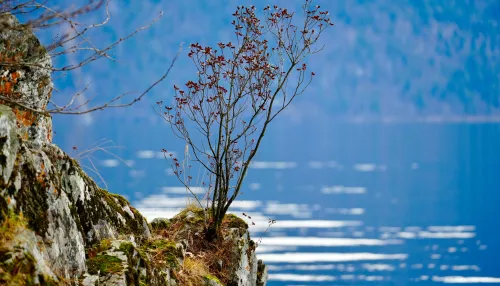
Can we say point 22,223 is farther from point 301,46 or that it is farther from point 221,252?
point 301,46

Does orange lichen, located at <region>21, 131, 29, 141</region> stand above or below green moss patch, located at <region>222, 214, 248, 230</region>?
below

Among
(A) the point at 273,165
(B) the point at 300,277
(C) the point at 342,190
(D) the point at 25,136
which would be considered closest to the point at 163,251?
(D) the point at 25,136

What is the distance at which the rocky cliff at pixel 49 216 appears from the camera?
4.94 m

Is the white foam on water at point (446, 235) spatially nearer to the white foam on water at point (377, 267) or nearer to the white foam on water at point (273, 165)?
the white foam on water at point (377, 267)

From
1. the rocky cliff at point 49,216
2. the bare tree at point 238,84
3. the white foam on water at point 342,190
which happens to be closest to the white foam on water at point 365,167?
the white foam on water at point 342,190

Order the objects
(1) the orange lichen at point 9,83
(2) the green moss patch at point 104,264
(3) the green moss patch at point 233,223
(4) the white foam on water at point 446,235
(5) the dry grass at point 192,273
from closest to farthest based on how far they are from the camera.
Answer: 1. (2) the green moss patch at point 104,264
2. (1) the orange lichen at point 9,83
3. (5) the dry grass at point 192,273
4. (3) the green moss patch at point 233,223
5. (4) the white foam on water at point 446,235

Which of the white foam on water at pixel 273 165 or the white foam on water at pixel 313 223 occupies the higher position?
the white foam on water at pixel 273 165

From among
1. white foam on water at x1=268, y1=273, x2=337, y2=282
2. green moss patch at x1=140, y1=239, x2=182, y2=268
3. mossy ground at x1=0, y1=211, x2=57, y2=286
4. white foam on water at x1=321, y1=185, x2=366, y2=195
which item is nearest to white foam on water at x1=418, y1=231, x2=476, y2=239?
white foam on water at x1=268, y1=273, x2=337, y2=282

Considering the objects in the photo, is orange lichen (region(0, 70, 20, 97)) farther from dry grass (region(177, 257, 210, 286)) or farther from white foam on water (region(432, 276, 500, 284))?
white foam on water (region(432, 276, 500, 284))

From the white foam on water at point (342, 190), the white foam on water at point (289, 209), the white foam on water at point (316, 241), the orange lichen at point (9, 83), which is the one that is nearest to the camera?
the orange lichen at point (9, 83)

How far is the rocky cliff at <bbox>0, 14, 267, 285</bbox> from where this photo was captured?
4941 millimetres

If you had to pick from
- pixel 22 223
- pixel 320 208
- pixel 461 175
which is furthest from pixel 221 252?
pixel 461 175

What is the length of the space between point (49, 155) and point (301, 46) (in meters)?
6.30

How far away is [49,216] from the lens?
5656mm
